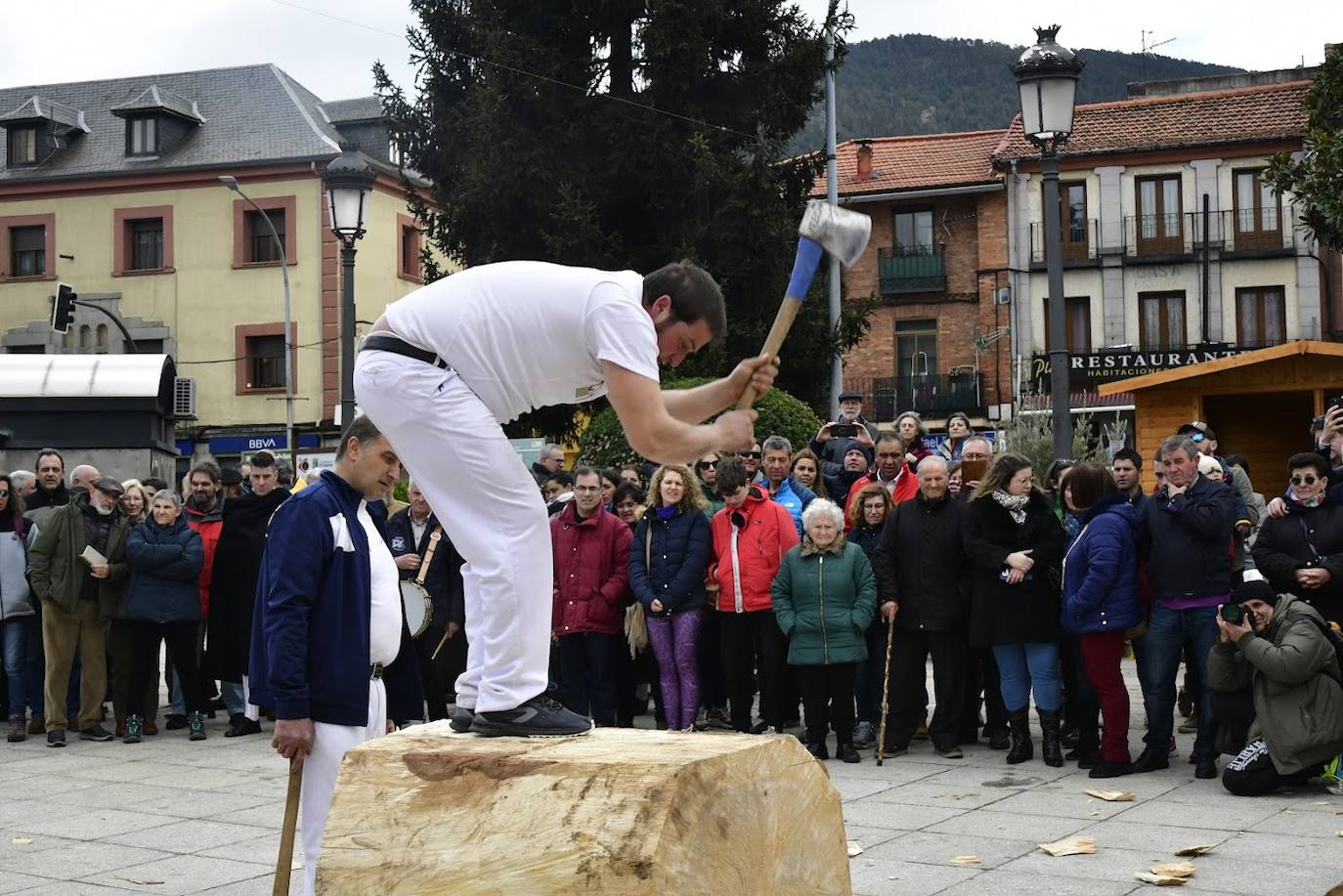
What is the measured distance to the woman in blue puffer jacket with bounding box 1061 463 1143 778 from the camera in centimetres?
999

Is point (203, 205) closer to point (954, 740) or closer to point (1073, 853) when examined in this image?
point (954, 740)

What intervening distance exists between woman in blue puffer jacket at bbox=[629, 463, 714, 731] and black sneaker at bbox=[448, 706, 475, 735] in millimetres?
6459

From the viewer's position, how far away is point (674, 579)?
38.0ft

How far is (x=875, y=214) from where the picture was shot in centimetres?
4791

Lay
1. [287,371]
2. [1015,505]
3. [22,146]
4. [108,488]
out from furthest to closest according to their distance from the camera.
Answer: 1. [22,146]
2. [287,371]
3. [108,488]
4. [1015,505]

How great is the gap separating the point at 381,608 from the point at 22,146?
46.0m

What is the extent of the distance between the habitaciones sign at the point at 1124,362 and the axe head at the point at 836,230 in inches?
1583

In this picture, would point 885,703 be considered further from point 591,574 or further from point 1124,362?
point 1124,362

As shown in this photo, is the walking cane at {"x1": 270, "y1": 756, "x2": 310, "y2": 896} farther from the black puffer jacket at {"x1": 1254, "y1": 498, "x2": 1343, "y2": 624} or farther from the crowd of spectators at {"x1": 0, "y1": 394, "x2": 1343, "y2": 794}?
the black puffer jacket at {"x1": 1254, "y1": 498, "x2": 1343, "y2": 624}

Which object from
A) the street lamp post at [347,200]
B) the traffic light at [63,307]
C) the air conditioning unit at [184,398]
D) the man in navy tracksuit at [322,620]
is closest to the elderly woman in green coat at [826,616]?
the man in navy tracksuit at [322,620]

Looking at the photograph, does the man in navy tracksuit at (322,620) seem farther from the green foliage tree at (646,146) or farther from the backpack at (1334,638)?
the green foliage tree at (646,146)

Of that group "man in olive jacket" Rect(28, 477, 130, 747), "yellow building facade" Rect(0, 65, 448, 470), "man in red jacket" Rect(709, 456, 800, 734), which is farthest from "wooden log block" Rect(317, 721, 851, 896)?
"yellow building facade" Rect(0, 65, 448, 470)

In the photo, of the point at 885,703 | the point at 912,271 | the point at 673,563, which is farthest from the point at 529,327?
the point at 912,271

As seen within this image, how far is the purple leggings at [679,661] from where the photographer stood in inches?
459
